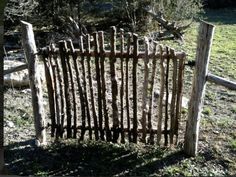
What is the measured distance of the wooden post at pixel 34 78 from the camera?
14.8 feet

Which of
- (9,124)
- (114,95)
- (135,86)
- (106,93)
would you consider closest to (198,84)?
(135,86)

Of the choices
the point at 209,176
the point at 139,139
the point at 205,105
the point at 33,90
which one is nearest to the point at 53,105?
the point at 33,90

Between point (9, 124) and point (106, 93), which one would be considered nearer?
point (106, 93)

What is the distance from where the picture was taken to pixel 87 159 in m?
4.57

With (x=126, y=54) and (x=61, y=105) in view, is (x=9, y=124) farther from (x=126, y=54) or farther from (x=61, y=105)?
(x=126, y=54)

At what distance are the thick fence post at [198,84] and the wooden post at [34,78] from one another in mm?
1645

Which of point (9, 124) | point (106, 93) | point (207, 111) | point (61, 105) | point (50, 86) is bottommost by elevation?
point (207, 111)

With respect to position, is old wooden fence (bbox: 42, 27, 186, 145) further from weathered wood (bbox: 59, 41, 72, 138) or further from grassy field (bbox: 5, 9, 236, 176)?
grassy field (bbox: 5, 9, 236, 176)

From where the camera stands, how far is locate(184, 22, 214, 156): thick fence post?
416cm

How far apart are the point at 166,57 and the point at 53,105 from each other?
1.38 metres

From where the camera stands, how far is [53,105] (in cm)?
469

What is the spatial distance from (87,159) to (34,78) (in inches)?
41.9

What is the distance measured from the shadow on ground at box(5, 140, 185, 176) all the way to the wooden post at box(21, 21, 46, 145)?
22 cm

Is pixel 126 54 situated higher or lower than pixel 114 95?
higher
